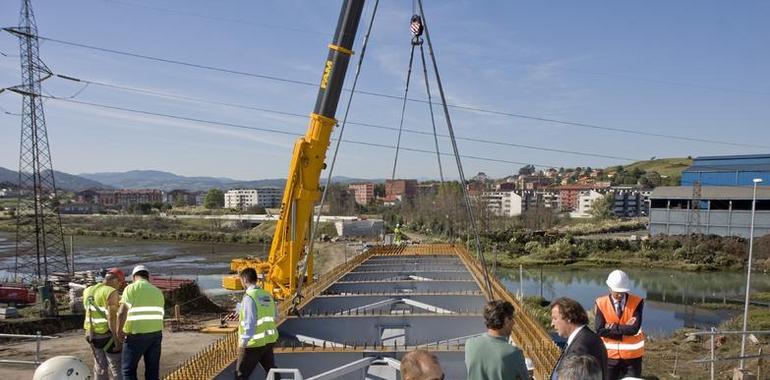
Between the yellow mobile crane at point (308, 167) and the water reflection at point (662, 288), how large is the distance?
17.8m

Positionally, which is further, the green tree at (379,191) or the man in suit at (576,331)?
the green tree at (379,191)

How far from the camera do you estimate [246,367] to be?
563 centimetres

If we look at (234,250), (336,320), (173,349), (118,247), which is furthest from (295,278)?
(118,247)

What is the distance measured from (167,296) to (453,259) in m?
9.89

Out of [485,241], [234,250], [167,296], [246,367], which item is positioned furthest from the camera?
[234,250]

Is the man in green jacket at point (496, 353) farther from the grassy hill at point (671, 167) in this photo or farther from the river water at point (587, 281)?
the grassy hill at point (671, 167)

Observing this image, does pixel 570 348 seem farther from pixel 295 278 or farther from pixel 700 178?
pixel 700 178

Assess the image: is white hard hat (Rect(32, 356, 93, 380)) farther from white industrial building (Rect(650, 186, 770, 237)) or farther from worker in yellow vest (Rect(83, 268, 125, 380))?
white industrial building (Rect(650, 186, 770, 237))

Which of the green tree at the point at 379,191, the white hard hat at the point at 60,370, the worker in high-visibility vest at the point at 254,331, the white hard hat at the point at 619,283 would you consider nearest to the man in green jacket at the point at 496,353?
the white hard hat at the point at 619,283

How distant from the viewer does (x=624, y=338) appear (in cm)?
532

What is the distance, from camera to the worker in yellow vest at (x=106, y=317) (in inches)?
247

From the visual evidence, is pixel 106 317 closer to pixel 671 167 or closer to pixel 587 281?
pixel 587 281

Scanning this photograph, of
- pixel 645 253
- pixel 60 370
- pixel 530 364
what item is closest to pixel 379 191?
pixel 645 253

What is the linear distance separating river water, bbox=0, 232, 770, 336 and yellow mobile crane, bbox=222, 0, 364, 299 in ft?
46.9
